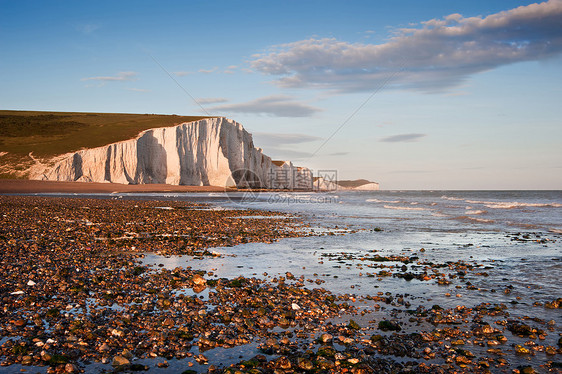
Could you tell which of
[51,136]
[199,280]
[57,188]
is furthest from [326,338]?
[51,136]

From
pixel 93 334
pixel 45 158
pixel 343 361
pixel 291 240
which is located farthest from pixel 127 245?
pixel 45 158

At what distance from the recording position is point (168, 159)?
2896 inches

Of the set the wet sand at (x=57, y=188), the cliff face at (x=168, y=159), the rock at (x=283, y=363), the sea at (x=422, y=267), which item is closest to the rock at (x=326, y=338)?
the rock at (x=283, y=363)

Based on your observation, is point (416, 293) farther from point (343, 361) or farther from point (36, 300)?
point (36, 300)

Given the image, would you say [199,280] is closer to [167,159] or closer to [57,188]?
[57,188]

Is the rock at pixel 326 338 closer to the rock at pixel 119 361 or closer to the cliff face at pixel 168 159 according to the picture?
the rock at pixel 119 361

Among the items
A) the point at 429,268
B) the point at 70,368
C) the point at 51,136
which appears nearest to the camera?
the point at 70,368

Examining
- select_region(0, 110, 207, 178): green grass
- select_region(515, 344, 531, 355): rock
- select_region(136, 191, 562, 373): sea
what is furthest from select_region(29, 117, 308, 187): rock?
select_region(515, 344, 531, 355): rock

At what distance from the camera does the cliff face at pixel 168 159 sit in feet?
221

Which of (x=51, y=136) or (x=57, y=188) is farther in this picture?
(x=51, y=136)

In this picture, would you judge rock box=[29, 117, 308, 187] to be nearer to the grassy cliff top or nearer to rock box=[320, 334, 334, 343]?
the grassy cliff top

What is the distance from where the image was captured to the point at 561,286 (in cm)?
788

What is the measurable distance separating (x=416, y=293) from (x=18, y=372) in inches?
243

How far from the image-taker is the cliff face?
221ft
